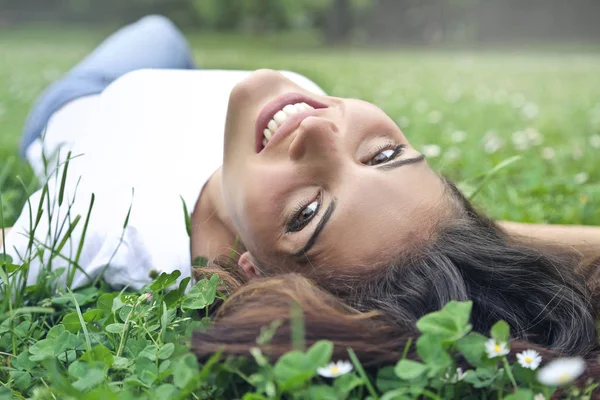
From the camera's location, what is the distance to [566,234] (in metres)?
2.50

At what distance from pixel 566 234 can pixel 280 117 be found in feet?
3.87

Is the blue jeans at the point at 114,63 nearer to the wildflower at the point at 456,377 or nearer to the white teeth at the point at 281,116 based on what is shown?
the white teeth at the point at 281,116

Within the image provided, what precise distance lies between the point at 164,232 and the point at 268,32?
87.3 ft

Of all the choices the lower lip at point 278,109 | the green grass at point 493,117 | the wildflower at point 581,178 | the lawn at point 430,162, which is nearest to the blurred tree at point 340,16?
the green grass at point 493,117

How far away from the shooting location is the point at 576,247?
2.39 m

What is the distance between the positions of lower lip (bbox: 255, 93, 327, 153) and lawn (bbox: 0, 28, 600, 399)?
513 millimetres

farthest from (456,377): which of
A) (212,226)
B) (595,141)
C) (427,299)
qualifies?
(595,141)

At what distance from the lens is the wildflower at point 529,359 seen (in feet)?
4.41

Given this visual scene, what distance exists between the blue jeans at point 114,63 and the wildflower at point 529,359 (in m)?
2.59

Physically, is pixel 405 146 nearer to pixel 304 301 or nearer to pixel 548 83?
pixel 304 301

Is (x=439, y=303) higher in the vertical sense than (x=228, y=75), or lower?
lower

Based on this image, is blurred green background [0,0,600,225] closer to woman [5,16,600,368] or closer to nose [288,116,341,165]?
woman [5,16,600,368]

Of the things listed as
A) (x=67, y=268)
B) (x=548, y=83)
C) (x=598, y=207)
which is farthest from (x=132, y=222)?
(x=548, y=83)

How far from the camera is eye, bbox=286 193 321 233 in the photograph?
1821 mm
